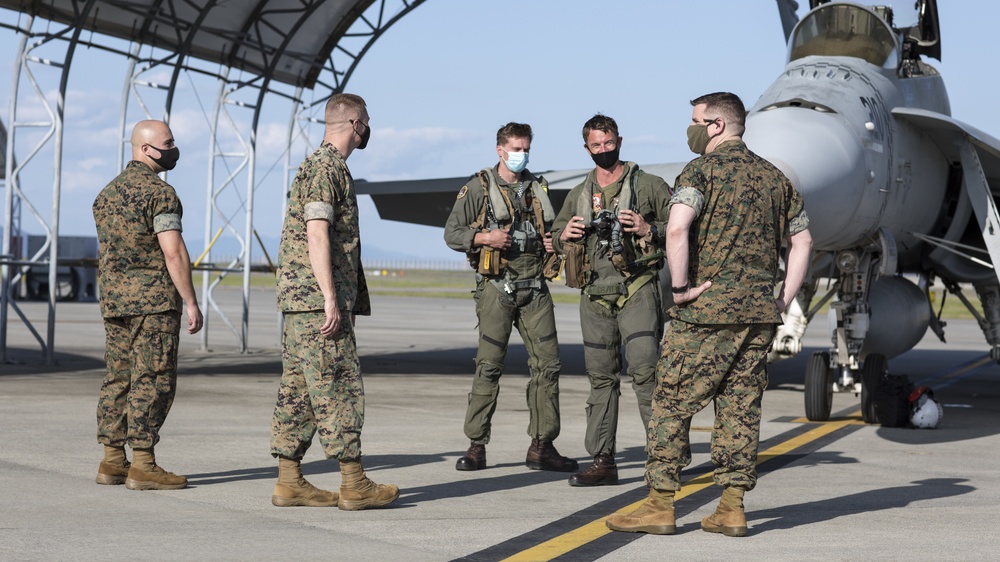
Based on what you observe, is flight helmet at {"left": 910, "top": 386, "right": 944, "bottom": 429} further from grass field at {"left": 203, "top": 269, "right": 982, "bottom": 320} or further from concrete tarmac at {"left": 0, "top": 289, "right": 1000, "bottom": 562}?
grass field at {"left": 203, "top": 269, "right": 982, "bottom": 320}

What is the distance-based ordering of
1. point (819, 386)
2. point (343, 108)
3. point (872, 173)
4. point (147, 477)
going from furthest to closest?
1. point (819, 386)
2. point (872, 173)
3. point (147, 477)
4. point (343, 108)

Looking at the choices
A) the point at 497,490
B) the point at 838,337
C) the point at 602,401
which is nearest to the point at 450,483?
the point at 497,490

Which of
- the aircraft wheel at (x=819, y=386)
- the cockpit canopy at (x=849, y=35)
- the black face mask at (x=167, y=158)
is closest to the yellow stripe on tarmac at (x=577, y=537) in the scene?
the aircraft wheel at (x=819, y=386)

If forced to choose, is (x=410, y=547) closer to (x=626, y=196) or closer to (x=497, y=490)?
(x=497, y=490)

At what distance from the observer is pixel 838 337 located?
10578 millimetres

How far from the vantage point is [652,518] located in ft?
18.7

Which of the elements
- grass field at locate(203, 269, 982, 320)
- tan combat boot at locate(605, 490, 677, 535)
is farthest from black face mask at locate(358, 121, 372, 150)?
grass field at locate(203, 269, 982, 320)

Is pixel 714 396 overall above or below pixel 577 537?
above

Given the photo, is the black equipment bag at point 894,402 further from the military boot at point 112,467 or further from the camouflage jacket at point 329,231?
the military boot at point 112,467

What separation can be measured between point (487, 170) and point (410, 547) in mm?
3228

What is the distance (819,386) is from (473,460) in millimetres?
4590

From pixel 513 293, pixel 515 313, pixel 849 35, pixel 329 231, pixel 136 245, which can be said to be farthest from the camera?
pixel 849 35

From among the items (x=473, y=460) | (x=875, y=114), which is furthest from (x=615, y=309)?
(x=875, y=114)

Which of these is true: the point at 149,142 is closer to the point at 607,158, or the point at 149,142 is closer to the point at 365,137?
the point at 365,137
